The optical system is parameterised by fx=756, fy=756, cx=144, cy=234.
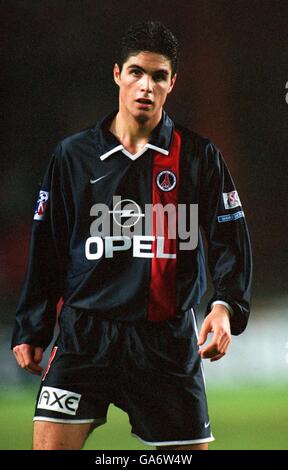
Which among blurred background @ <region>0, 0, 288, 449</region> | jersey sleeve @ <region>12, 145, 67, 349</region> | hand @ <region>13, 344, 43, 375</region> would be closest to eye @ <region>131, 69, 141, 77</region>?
jersey sleeve @ <region>12, 145, 67, 349</region>

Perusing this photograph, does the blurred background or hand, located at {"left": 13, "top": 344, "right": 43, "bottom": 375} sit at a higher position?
the blurred background

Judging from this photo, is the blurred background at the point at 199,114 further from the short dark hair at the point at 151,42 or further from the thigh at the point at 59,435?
the thigh at the point at 59,435

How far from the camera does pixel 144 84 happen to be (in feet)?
7.52

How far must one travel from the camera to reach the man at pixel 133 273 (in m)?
2.18

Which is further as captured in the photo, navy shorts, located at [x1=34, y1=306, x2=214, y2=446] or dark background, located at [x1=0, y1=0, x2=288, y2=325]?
dark background, located at [x1=0, y1=0, x2=288, y2=325]

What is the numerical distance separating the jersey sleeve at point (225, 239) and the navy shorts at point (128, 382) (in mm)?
204

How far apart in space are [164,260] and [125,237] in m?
0.15

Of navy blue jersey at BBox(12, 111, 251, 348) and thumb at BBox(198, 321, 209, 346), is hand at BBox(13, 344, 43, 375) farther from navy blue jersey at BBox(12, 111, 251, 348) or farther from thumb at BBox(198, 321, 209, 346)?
thumb at BBox(198, 321, 209, 346)

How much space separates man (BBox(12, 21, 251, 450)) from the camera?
218cm

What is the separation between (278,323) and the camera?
2807 millimetres

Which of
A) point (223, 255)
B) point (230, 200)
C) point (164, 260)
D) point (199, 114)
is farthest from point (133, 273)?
point (199, 114)

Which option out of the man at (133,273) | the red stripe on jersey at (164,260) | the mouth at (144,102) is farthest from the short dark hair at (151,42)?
the red stripe on jersey at (164,260)

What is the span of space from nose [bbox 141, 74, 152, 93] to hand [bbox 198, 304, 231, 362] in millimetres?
686

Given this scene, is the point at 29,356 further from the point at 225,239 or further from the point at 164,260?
the point at 225,239
